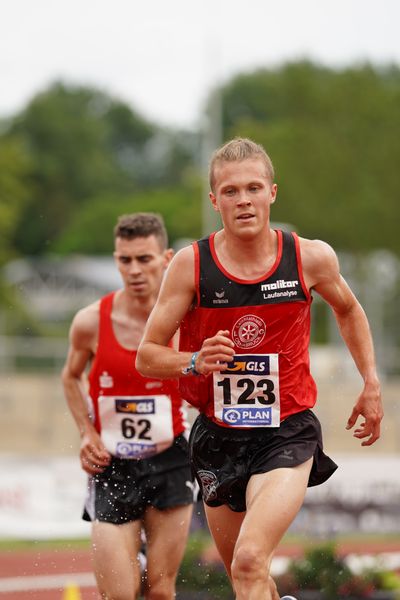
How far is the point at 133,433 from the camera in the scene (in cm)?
705

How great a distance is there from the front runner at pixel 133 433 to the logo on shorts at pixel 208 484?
3.28 ft

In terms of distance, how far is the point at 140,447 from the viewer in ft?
23.2

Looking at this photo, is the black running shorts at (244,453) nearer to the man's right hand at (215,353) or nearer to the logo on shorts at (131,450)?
the man's right hand at (215,353)

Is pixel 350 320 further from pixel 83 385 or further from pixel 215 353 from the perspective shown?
pixel 83 385

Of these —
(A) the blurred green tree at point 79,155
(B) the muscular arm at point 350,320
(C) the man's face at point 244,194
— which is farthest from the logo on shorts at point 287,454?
(A) the blurred green tree at point 79,155

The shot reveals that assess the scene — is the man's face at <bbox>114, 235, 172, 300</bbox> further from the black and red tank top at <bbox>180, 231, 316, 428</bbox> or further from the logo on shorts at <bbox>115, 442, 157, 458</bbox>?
the black and red tank top at <bbox>180, 231, 316, 428</bbox>

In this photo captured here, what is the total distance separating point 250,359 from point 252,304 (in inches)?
10.2

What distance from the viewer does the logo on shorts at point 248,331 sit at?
18.7 feet

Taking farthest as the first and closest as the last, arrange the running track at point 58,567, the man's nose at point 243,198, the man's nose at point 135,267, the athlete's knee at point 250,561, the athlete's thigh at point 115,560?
the running track at point 58,567, the man's nose at point 135,267, the athlete's thigh at point 115,560, the man's nose at point 243,198, the athlete's knee at point 250,561

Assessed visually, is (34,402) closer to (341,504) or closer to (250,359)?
(341,504)

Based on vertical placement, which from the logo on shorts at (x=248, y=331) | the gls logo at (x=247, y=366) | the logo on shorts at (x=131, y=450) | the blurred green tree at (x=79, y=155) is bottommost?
the logo on shorts at (x=131, y=450)

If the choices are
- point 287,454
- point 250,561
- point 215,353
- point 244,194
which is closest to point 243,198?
point 244,194

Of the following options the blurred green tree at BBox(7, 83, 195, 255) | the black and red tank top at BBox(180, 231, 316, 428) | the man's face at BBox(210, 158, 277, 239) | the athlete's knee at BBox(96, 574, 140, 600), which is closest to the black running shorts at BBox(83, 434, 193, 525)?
the athlete's knee at BBox(96, 574, 140, 600)

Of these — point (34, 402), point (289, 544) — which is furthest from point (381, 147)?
point (289, 544)
